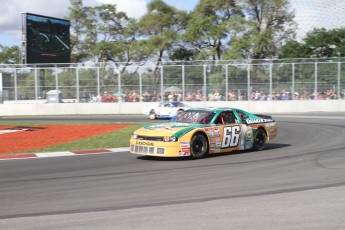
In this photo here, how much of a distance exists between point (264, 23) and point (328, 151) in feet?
173

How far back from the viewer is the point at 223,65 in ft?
124

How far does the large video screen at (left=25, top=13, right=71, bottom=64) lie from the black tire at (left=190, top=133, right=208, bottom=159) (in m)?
27.8

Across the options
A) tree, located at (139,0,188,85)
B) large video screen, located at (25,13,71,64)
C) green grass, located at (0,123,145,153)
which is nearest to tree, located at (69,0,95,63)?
tree, located at (139,0,188,85)

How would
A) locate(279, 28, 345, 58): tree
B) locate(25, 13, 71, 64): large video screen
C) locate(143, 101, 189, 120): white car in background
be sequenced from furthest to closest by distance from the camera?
locate(279, 28, 345, 58): tree, locate(25, 13, 71, 64): large video screen, locate(143, 101, 189, 120): white car in background

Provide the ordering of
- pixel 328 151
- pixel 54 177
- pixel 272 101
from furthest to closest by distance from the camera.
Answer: pixel 272 101 → pixel 328 151 → pixel 54 177

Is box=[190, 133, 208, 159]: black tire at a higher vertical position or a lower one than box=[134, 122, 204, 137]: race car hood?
lower

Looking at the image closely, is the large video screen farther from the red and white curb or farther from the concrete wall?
the red and white curb

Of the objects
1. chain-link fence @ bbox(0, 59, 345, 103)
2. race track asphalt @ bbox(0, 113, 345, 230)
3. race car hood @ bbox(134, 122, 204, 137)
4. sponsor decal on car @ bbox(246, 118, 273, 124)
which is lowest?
race track asphalt @ bbox(0, 113, 345, 230)

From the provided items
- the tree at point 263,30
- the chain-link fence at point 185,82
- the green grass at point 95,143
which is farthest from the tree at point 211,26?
A: the green grass at point 95,143

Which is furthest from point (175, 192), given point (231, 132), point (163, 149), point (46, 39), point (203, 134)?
point (46, 39)

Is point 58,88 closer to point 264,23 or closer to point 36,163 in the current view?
point 36,163

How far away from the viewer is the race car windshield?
11840mm

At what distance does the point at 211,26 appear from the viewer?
6144 centimetres

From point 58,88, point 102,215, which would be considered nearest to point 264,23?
point 58,88
